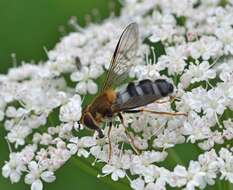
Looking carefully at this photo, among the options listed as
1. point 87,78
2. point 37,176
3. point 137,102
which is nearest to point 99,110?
point 137,102

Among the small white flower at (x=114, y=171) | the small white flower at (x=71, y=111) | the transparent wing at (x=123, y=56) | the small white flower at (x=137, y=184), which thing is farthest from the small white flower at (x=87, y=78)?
the small white flower at (x=137, y=184)

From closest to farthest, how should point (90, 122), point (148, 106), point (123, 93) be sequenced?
1. point (123, 93)
2. point (90, 122)
3. point (148, 106)

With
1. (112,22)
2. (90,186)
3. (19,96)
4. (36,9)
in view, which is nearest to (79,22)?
(36,9)

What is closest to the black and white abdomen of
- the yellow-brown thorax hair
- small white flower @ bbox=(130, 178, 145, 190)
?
the yellow-brown thorax hair

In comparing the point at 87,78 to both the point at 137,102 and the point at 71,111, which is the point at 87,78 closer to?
the point at 71,111

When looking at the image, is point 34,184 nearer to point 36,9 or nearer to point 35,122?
point 35,122

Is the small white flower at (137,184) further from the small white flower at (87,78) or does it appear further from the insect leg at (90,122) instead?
the small white flower at (87,78)
